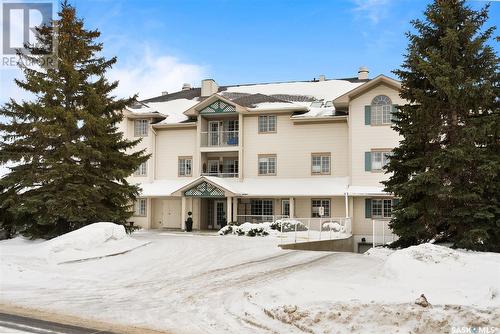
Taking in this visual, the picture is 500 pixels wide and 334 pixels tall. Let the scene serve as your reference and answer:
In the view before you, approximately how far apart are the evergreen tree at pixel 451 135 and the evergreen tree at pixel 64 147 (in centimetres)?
1190

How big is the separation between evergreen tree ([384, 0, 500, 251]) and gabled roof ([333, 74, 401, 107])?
10096mm

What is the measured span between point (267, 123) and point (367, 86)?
278 inches

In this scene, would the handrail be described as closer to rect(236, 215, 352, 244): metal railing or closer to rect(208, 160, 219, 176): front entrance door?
rect(208, 160, 219, 176): front entrance door

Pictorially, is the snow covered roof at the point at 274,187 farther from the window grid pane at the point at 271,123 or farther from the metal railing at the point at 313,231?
the window grid pane at the point at 271,123

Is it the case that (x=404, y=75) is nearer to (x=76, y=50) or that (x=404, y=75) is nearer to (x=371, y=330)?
(x=371, y=330)

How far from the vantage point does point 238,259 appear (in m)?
15.3

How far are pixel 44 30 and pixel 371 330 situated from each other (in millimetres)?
19523

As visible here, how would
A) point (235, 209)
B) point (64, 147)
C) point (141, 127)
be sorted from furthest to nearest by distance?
point (141, 127) < point (235, 209) < point (64, 147)

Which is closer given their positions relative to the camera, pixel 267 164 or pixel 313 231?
pixel 313 231

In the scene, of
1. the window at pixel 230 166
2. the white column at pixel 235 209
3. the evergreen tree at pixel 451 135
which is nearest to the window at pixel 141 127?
the window at pixel 230 166

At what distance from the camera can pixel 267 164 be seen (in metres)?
30.9

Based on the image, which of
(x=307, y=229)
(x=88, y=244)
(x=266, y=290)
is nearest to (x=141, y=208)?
(x=307, y=229)

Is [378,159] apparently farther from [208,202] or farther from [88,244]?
[88,244]

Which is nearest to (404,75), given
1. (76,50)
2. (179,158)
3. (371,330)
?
(371,330)
